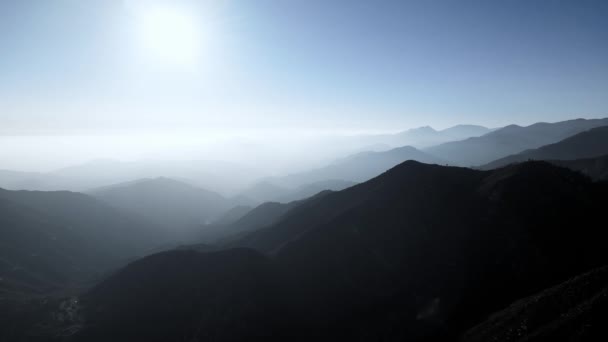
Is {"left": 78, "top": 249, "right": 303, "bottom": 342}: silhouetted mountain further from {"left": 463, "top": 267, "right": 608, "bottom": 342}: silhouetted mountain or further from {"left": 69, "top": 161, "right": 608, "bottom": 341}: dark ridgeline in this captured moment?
{"left": 463, "top": 267, "right": 608, "bottom": 342}: silhouetted mountain

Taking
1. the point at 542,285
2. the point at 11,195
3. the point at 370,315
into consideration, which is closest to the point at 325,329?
the point at 370,315

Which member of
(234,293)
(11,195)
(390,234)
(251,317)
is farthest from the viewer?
(11,195)

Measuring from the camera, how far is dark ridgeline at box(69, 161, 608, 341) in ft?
164

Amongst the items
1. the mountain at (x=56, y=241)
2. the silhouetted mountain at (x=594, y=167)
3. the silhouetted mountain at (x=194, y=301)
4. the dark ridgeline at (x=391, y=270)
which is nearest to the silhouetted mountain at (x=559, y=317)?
the dark ridgeline at (x=391, y=270)

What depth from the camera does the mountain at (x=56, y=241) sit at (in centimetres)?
12112

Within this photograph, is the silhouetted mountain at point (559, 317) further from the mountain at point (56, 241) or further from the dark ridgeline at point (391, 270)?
the mountain at point (56, 241)

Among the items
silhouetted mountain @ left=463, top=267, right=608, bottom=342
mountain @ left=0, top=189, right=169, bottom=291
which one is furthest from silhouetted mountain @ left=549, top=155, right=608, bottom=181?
mountain @ left=0, top=189, right=169, bottom=291

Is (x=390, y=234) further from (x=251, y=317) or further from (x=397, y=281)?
(x=251, y=317)

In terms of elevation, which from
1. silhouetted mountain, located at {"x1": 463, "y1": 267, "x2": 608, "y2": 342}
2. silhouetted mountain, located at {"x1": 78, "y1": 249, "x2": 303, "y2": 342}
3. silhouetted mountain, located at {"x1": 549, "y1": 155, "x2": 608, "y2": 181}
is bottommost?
silhouetted mountain, located at {"x1": 78, "y1": 249, "x2": 303, "y2": 342}

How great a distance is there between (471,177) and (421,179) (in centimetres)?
1313

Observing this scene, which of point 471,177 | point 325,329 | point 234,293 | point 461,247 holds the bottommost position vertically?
point 325,329

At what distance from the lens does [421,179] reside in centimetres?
8194

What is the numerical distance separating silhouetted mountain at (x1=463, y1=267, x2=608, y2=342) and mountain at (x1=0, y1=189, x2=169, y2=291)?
474 ft

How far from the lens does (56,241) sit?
146 meters
